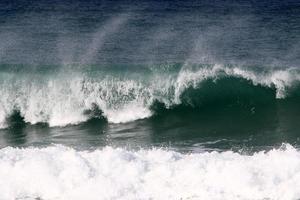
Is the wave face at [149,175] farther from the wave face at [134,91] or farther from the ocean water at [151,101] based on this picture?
the wave face at [134,91]

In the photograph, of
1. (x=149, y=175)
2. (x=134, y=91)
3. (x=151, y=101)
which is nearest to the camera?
(x=149, y=175)

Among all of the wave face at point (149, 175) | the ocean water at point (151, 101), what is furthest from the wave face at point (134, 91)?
the wave face at point (149, 175)

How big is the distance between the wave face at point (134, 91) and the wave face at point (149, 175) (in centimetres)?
623

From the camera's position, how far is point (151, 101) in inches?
1117

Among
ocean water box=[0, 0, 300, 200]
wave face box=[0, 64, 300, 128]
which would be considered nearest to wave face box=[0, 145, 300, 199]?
ocean water box=[0, 0, 300, 200]

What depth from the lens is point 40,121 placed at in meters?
28.0

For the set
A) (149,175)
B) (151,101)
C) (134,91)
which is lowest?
(149,175)

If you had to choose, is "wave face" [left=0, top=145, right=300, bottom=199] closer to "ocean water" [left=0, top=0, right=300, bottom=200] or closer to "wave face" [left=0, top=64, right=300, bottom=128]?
"ocean water" [left=0, top=0, right=300, bottom=200]

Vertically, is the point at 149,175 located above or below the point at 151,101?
below

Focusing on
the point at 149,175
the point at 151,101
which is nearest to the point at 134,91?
the point at 151,101

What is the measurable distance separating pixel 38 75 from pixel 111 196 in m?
11.6

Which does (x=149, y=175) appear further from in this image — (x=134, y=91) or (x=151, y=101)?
(x=134, y=91)

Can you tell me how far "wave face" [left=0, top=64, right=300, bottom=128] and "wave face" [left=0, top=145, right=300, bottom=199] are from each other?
6.23m

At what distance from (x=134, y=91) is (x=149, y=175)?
841cm
